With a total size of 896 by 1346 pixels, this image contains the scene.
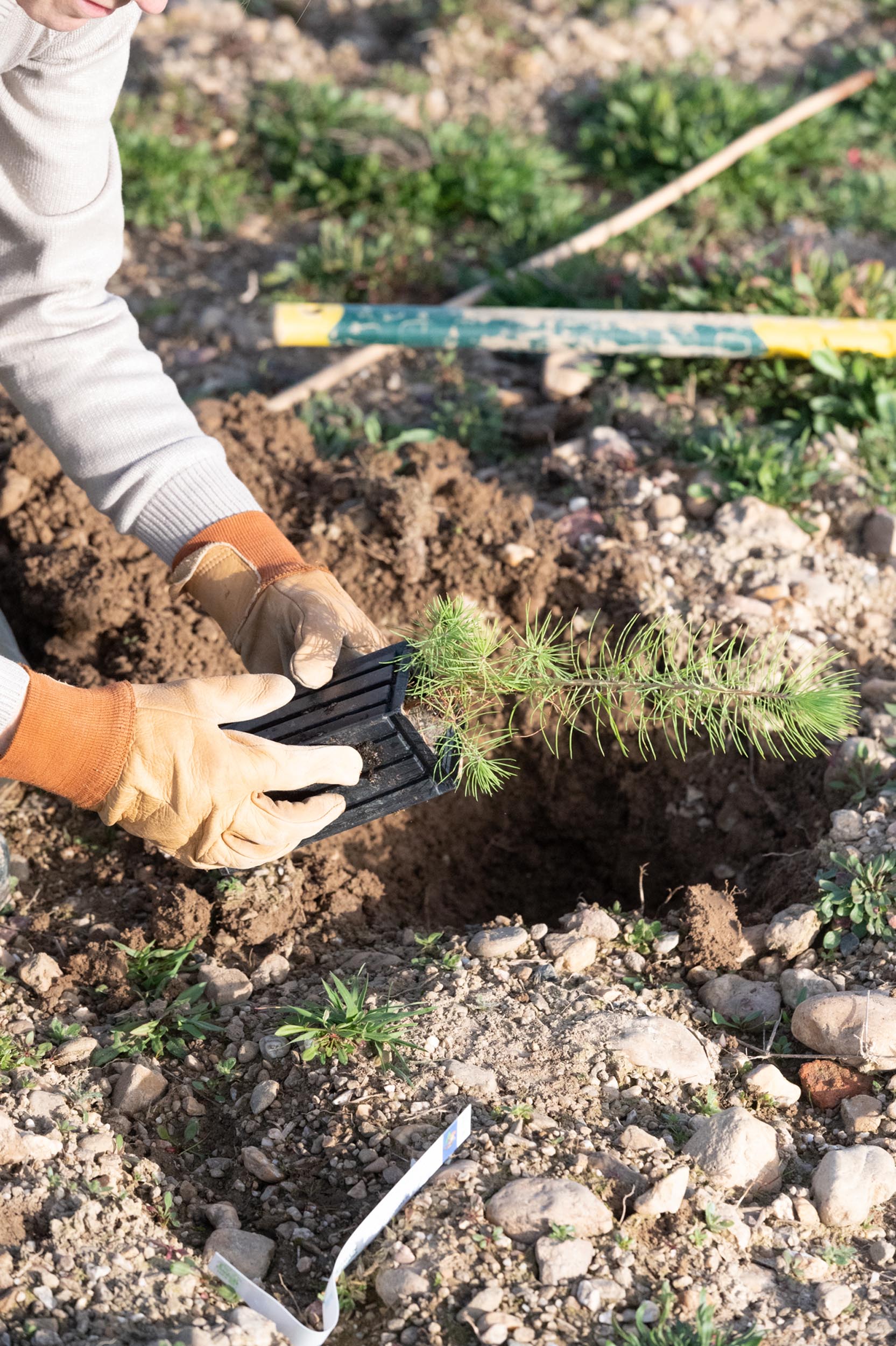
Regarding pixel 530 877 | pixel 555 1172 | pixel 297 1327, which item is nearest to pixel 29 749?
pixel 297 1327

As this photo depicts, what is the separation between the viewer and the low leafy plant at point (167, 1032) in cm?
216

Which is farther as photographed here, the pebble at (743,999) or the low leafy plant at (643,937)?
the low leafy plant at (643,937)

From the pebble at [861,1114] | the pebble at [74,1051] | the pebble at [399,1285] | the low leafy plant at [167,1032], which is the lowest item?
the pebble at [861,1114]

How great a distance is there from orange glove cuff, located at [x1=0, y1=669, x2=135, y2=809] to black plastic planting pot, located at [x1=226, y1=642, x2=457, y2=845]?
0.31m

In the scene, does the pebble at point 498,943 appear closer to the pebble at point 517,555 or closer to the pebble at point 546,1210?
the pebble at point 546,1210

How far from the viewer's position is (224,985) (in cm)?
229

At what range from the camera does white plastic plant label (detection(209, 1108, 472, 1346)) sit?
1.69 meters

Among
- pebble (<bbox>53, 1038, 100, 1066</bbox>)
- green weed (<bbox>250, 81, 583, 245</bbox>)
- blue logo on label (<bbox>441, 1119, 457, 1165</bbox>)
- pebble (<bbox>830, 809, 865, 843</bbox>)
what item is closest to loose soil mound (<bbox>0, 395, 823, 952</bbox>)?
pebble (<bbox>830, 809, 865, 843</bbox>)

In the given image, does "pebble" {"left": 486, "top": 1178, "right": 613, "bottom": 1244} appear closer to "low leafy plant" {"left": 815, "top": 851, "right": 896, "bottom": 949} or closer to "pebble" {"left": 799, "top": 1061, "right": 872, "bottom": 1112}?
"pebble" {"left": 799, "top": 1061, "right": 872, "bottom": 1112}

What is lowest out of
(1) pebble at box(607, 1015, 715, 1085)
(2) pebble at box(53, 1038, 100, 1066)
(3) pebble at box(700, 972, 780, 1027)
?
(3) pebble at box(700, 972, 780, 1027)

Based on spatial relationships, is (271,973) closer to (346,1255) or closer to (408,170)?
(346,1255)

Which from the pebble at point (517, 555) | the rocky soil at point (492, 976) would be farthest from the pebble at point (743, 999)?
the pebble at point (517, 555)

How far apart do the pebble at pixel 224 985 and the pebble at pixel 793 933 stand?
3.49ft

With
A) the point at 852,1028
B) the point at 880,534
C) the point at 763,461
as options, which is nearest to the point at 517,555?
the point at 763,461
